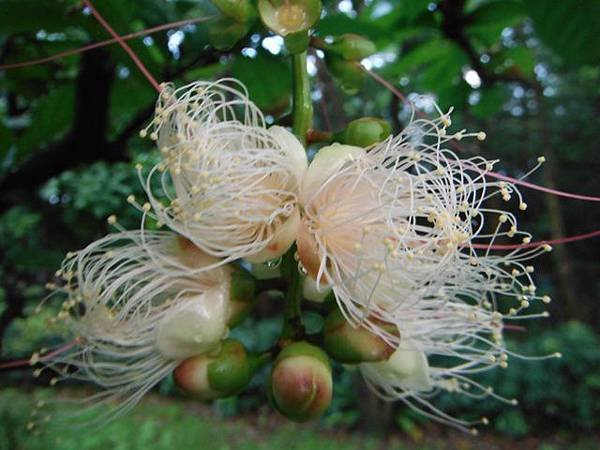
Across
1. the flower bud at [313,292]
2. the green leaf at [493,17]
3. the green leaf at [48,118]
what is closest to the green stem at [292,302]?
the flower bud at [313,292]

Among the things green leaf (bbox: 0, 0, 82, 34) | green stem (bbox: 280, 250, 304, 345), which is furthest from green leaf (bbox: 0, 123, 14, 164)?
green stem (bbox: 280, 250, 304, 345)

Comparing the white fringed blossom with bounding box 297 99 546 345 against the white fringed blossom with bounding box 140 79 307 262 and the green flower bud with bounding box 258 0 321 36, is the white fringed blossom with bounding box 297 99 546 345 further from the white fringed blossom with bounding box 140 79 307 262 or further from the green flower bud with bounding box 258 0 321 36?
the green flower bud with bounding box 258 0 321 36

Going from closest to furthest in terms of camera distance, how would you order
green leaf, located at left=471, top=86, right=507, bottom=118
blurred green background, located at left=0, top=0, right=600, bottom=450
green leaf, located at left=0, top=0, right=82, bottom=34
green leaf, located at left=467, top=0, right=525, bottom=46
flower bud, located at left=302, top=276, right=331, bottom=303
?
flower bud, located at left=302, top=276, right=331, bottom=303 → green leaf, located at left=0, top=0, right=82, bottom=34 → blurred green background, located at left=0, top=0, right=600, bottom=450 → green leaf, located at left=467, top=0, right=525, bottom=46 → green leaf, located at left=471, top=86, right=507, bottom=118

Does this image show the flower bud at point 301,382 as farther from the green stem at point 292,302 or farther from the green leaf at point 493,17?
the green leaf at point 493,17

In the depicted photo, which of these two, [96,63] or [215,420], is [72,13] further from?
[215,420]

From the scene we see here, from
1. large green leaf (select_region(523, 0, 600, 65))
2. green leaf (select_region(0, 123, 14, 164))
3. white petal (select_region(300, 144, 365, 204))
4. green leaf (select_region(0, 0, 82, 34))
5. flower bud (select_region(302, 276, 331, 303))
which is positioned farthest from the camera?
green leaf (select_region(0, 123, 14, 164))

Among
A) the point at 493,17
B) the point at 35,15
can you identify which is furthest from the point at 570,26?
the point at 35,15
